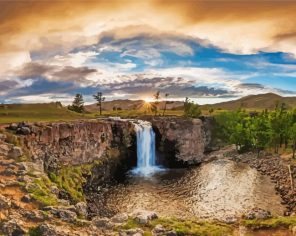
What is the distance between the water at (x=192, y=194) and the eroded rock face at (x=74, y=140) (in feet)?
26.6

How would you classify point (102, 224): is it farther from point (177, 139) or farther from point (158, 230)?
point (177, 139)

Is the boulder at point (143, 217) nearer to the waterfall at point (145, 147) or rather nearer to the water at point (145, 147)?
the water at point (145, 147)

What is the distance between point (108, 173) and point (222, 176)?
23.1 meters

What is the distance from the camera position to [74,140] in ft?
243

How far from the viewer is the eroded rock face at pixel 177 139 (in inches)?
3851

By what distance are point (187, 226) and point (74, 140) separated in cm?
3922

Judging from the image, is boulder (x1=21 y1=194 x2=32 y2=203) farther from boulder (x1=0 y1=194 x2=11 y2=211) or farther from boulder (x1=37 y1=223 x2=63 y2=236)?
boulder (x1=37 y1=223 x2=63 y2=236)

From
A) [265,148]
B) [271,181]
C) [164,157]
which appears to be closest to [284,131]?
[265,148]

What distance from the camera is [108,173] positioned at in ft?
258

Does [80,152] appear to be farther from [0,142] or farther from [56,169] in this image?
[0,142]

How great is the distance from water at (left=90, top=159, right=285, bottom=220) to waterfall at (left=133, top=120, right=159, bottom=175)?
6.32 meters

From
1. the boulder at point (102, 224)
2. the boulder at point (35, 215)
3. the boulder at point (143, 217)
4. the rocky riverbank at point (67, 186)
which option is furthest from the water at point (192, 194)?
the boulder at point (35, 215)

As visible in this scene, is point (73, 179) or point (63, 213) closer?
point (63, 213)

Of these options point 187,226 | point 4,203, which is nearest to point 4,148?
point 4,203
